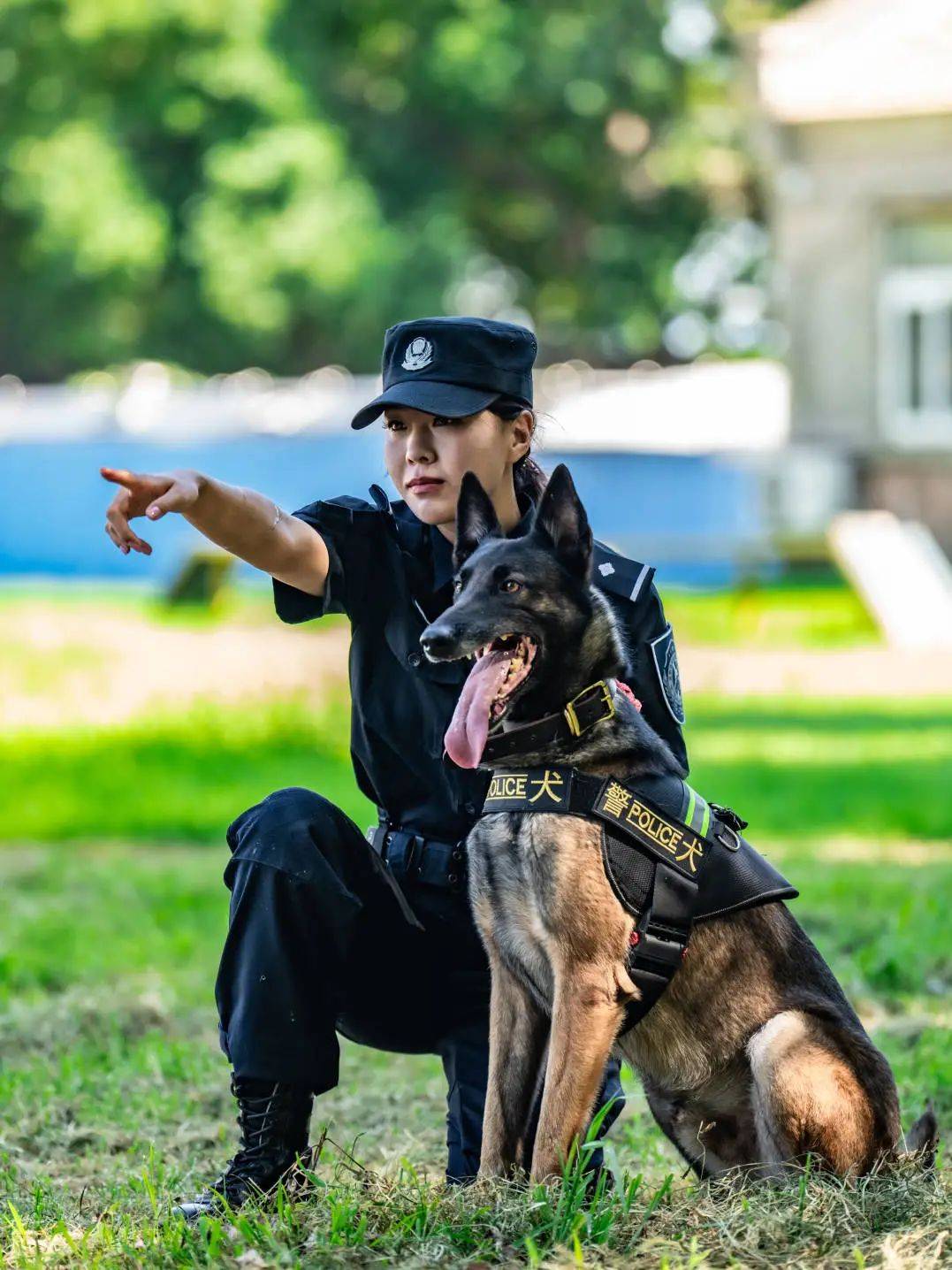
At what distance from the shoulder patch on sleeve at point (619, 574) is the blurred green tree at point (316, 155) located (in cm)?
2717

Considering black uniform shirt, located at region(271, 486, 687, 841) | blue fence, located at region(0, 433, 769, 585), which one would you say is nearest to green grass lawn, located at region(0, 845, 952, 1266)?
black uniform shirt, located at region(271, 486, 687, 841)

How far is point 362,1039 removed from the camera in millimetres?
3930

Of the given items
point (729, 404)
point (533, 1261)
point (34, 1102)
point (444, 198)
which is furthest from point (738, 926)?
point (444, 198)

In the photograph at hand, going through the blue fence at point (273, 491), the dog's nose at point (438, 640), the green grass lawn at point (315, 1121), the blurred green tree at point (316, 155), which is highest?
the blurred green tree at point (316, 155)

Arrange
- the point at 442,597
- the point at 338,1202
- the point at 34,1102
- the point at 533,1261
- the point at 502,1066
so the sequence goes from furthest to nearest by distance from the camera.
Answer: the point at 34,1102 < the point at 442,597 < the point at 502,1066 < the point at 338,1202 < the point at 533,1261

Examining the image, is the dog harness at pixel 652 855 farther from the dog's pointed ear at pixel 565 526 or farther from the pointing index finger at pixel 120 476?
the pointing index finger at pixel 120 476

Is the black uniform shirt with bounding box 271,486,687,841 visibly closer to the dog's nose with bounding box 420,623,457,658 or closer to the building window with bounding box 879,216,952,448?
the dog's nose with bounding box 420,623,457,658

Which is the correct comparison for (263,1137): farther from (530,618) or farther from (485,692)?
(530,618)

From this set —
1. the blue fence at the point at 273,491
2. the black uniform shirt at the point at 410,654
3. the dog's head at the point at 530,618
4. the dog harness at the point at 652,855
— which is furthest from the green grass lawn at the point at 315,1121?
the blue fence at the point at 273,491

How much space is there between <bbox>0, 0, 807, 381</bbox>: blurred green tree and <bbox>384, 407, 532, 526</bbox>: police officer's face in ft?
89.1

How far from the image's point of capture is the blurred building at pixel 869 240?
65.1 ft

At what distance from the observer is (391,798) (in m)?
3.87

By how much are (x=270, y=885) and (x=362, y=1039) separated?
0.60m

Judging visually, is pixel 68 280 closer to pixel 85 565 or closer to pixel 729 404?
pixel 85 565
